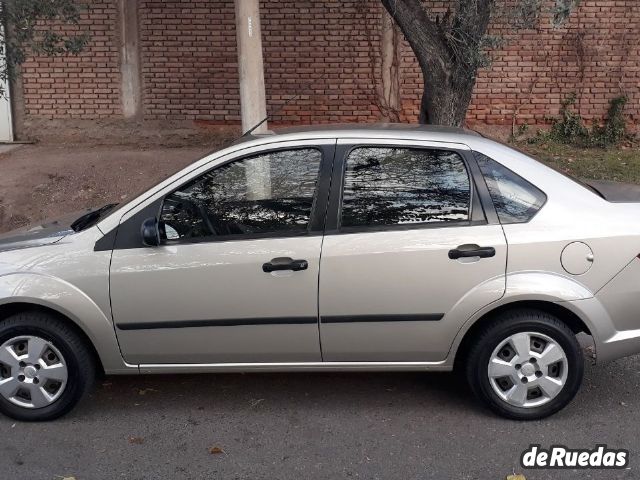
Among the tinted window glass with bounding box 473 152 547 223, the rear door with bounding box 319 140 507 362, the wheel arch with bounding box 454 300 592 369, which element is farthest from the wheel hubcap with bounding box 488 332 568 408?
the tinted window glass with bounding box 473 152 547 223

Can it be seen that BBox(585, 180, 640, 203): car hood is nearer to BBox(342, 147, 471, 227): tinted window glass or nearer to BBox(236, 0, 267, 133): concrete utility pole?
BBox(342, 147, 471, 227): tinted window glass

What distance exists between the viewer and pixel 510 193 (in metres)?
4.18

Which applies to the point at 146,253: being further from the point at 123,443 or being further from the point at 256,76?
the point at 256,76

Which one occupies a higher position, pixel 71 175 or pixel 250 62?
pixel 250 62

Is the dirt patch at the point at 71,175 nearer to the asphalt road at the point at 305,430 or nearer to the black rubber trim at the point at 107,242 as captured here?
the asphalt road at the point at 305,430

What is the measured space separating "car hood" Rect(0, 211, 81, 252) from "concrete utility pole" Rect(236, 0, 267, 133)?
2.91 metres

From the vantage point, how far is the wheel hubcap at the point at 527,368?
4.16 meters

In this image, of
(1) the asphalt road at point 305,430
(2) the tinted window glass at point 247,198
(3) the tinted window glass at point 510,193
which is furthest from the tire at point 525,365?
(2) the tinted window glass at point 247,198

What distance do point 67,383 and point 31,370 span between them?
21 cm

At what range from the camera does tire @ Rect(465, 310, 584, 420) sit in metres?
4.15

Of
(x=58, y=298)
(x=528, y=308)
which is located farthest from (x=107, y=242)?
(x=528, y=308)

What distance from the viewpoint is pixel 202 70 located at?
1089 cm

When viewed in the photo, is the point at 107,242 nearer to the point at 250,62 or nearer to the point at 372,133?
the point at 372,133

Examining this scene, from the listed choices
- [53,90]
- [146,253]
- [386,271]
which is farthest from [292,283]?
[53,90]
